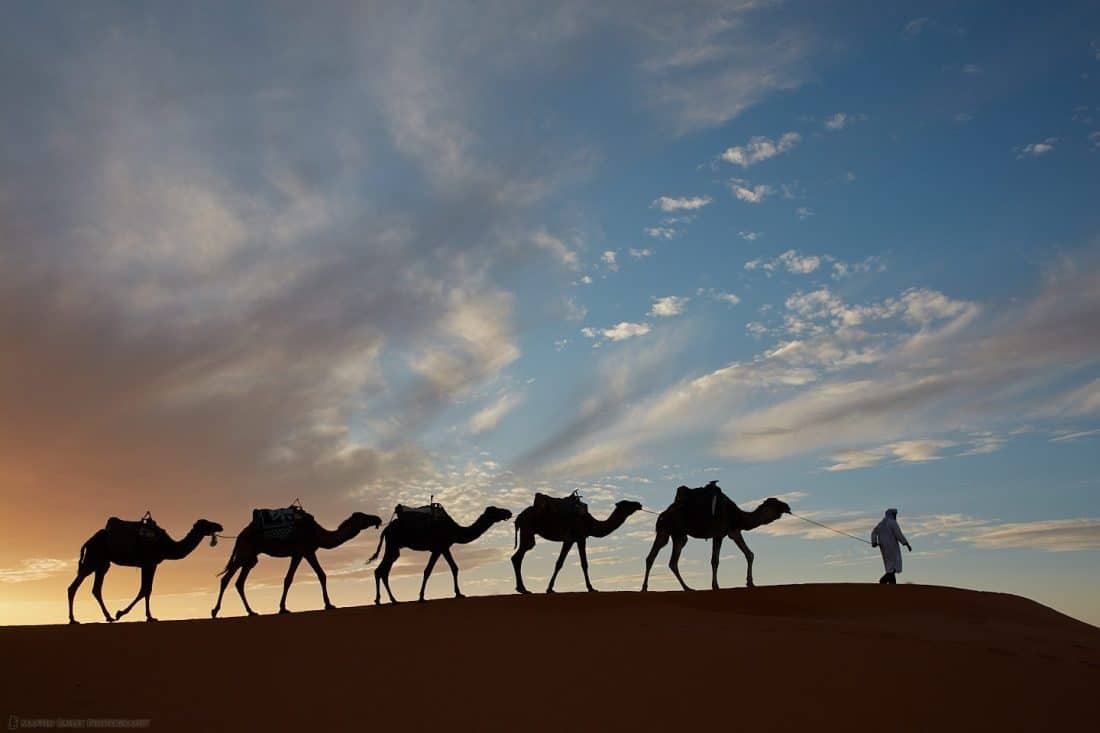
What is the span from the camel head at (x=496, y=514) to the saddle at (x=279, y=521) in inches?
171

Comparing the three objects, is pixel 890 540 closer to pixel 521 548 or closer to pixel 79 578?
pixel 521 548

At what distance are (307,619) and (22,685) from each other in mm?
5534

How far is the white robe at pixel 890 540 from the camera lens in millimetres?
22609

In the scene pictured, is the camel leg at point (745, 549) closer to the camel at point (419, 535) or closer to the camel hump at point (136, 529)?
the camel at point (419, 535)

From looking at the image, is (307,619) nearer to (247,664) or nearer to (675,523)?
(247,664)

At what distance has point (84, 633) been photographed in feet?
47.6

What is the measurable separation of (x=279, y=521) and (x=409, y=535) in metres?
3.00

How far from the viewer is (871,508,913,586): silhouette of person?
22.5m

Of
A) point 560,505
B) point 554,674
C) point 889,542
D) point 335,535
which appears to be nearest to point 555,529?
point 560,505

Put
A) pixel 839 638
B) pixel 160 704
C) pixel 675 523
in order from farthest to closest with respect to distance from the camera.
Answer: pixel 675 523, pixel 839 638, pixel 160 704

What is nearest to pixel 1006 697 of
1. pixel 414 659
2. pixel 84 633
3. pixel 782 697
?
pixel 782 697
